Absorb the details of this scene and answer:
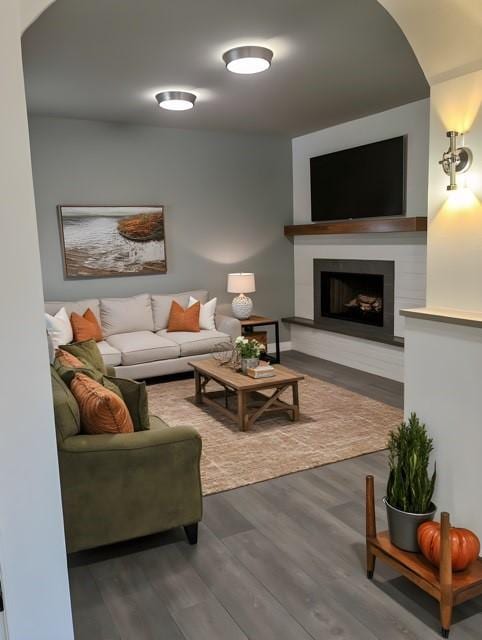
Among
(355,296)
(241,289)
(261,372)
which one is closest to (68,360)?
(261,372)

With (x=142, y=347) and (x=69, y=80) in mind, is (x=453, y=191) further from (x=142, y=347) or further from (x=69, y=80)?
(x=142, y=347)

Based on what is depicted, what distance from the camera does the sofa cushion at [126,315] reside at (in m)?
5.76

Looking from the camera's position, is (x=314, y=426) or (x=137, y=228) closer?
(x=314, y=426)

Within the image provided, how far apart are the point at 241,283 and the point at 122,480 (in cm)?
404

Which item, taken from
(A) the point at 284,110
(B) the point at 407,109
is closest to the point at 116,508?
(A) the point at 284,110

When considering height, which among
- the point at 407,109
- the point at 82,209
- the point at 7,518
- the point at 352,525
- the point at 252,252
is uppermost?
the point at 407,109

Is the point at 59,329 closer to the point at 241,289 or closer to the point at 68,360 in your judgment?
the point at 241,289

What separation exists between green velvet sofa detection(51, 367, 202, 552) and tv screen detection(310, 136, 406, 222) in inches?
150

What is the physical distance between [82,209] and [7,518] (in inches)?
180

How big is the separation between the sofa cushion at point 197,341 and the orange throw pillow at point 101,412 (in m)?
3.01

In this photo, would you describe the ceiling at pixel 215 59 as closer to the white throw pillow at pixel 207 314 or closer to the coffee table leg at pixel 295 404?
the white throw pillow at pixel 207 314

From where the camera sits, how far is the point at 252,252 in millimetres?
6840

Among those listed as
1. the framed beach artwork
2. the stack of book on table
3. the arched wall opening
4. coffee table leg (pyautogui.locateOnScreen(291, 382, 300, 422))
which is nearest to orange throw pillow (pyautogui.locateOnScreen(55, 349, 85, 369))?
the arched wall opening

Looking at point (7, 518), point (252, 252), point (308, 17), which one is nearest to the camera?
point (7, 518)
